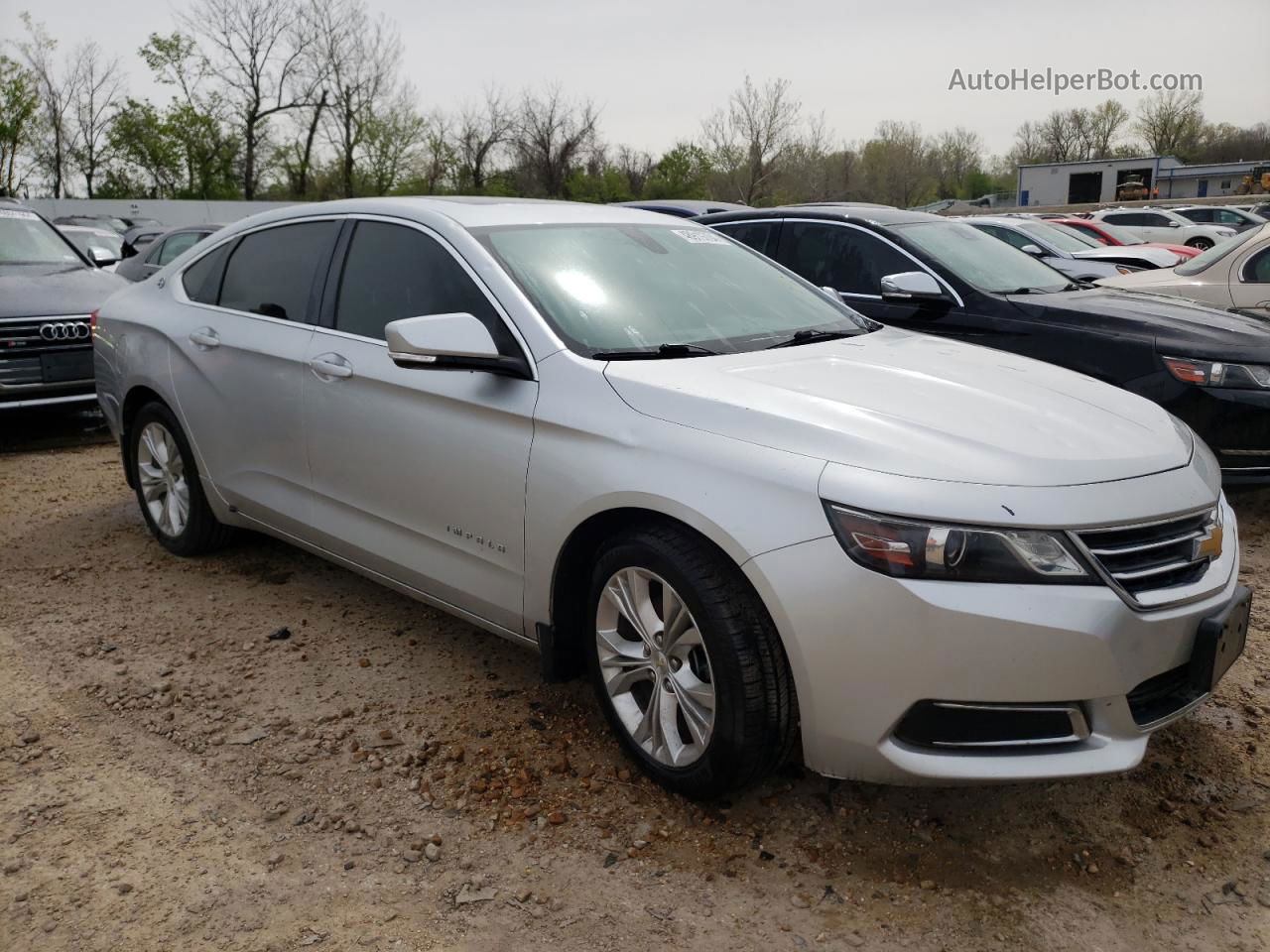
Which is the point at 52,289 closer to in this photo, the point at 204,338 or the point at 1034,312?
the point at 204,338

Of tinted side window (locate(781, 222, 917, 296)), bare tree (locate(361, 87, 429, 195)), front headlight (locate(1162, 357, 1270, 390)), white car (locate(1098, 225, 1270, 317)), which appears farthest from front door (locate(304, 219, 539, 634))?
bare tree (locate(361, 87, 429, 195))

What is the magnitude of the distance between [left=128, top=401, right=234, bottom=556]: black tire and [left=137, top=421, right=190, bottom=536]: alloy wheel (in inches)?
0.8

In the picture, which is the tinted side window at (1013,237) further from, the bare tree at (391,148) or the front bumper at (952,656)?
the bare tree at (391,148)

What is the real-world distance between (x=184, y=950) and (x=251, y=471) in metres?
2.24

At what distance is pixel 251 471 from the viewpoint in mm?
4227

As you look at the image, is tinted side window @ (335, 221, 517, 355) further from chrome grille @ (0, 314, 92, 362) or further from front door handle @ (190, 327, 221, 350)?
chrome grille @ (0, 314, 92, 362)

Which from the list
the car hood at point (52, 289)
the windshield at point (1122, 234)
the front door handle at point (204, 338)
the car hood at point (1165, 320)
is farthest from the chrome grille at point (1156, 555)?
the windshield at point (1122, 234)

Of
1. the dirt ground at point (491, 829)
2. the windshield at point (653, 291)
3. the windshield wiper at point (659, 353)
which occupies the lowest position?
the dirt ground at point (491, 829)

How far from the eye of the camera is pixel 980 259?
6.34 metres

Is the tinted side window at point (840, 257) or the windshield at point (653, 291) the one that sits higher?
the tinted side window at point (840, 257)

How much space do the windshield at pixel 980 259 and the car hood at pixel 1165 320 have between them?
215 mm

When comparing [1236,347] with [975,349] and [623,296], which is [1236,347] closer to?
[975,349]

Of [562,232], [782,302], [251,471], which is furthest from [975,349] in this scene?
[251,471]

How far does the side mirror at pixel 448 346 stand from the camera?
302 cm
